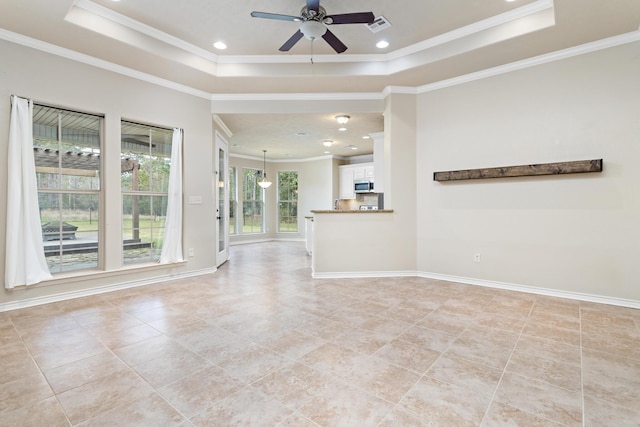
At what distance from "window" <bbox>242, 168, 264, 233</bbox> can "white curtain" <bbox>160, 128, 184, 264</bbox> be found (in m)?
5.03

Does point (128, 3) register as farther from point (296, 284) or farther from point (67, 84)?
point (296, 284)

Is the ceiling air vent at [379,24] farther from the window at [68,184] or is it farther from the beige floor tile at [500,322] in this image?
the window at [68,184]

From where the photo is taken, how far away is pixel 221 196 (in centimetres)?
604

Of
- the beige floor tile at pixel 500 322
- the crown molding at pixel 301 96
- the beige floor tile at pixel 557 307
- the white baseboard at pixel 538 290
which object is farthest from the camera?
the crown molding at pixel 301 96

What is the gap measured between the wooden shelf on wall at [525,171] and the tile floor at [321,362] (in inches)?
58.7

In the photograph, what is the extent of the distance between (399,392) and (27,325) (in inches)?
129

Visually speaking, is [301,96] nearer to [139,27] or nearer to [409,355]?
[139,27]

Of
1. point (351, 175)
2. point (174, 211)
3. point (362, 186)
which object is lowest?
Result: point (174, 211)

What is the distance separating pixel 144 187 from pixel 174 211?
0.53 meters

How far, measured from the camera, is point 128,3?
3.07 m

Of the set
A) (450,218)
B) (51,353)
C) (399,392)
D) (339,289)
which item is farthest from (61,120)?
(450,218)

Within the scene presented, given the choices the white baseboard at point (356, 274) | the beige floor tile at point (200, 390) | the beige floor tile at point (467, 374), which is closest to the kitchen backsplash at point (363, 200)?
the white baseboard at point (356, 274)

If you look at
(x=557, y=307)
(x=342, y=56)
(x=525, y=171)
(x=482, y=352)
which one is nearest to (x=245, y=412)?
(x=482, y=352)

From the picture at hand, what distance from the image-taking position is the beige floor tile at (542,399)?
1.57m
